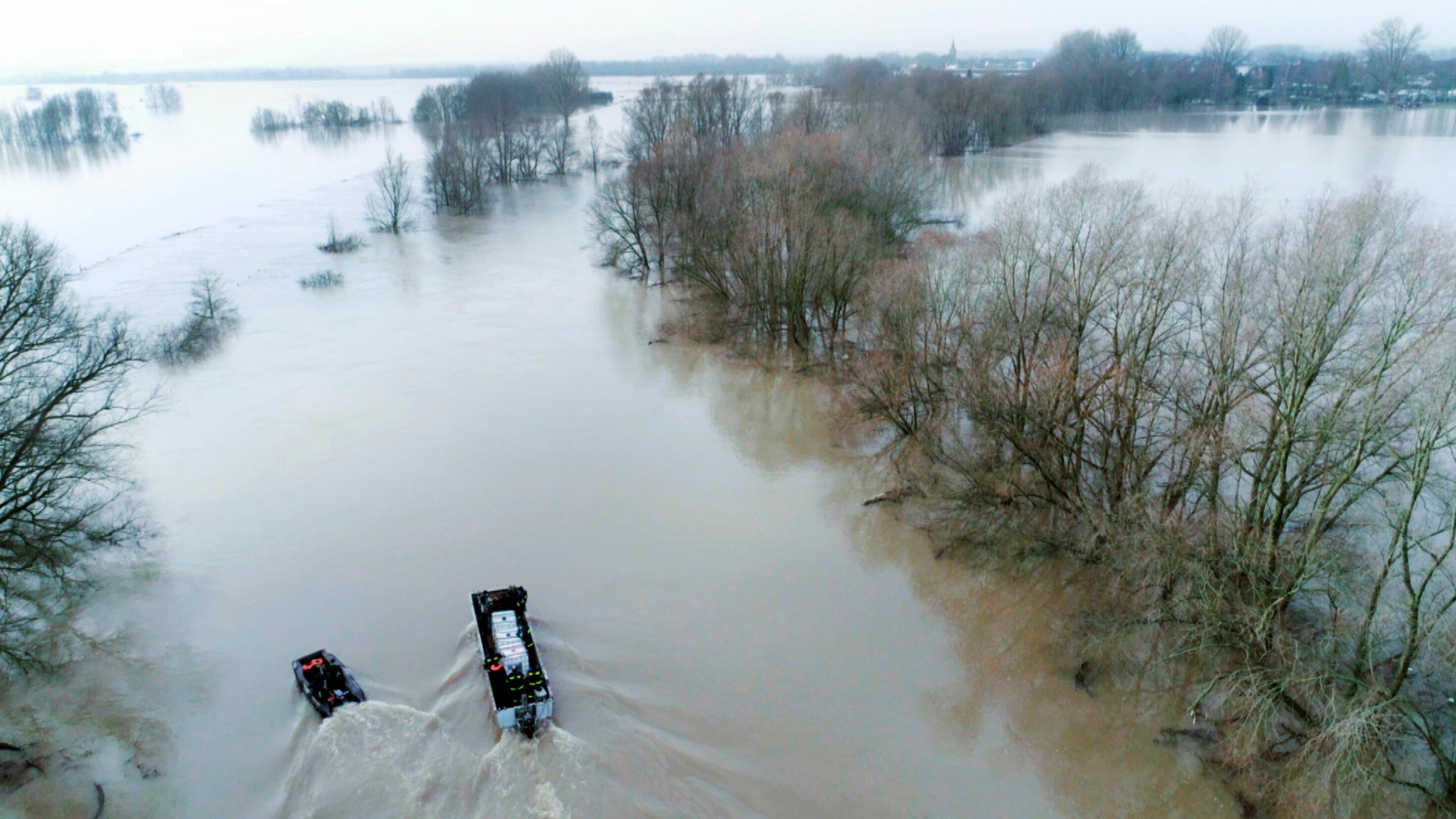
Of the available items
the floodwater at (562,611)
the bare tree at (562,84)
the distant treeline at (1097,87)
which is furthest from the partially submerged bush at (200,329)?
the bare tree at (562,84)

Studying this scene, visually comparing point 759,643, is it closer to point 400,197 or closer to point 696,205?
point 696,205

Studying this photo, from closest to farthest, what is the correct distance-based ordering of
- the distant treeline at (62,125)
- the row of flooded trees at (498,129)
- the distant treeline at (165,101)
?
the row of flooded trees at (498,129) < the distant treeline at (62,125) < the distant treeline at (165,101)

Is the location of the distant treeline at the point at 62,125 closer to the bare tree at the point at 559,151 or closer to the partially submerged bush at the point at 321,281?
the bare tree at the point at 559,151

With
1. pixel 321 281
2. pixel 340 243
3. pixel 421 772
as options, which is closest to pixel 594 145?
pixel 340 243

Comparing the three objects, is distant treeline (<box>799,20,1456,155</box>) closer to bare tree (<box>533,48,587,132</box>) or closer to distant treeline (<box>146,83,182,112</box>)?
bare tree (<box>533,48,587,132</box>)

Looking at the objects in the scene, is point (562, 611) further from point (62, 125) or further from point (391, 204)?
point (62, 125)

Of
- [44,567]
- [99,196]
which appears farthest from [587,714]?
[99,196]
